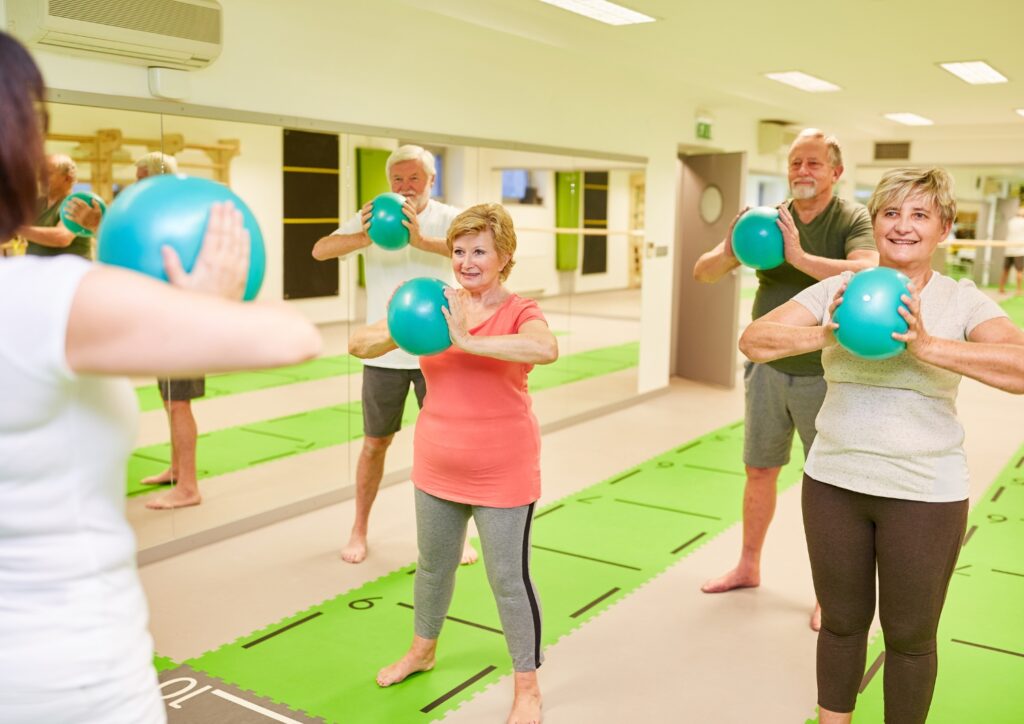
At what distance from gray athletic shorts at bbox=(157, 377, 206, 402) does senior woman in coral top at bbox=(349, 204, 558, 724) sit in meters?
1.66

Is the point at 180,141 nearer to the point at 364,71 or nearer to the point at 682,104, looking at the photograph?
the point at 364,71

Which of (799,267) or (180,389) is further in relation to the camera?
(180,389)

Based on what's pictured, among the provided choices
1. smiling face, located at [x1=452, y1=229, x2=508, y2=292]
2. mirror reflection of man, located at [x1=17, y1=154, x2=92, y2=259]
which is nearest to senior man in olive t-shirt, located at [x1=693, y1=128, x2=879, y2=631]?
smiling face, located at [x1=452, y1=229, x2=508, y2=292]

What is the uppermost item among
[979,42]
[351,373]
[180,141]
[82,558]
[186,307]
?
[979,42]

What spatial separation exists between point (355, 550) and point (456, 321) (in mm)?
1827

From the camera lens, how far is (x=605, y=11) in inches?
196

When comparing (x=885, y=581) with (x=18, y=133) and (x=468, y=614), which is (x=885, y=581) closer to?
(x=468, y=614)

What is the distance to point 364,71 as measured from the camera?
4477 millimetres

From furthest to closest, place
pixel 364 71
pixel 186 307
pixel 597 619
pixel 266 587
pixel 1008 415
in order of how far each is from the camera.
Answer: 1. pixel 1008 415
2. pixel 364 71
3. pixel 266 587
4. pixel 597 619
5. pixel 186 307

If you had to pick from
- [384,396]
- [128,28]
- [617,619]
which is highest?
[128,28]

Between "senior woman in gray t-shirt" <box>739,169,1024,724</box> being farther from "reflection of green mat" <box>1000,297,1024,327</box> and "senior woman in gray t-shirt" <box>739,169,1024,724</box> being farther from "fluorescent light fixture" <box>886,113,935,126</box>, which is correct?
"reflection of green mat" <box>1000,297,1024,327</box>

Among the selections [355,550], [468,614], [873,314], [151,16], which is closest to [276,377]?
[355,550]

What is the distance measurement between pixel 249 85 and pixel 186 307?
10.9 ft

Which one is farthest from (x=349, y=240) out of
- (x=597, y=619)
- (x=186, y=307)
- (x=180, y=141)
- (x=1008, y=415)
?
(x=1008, y=415)
